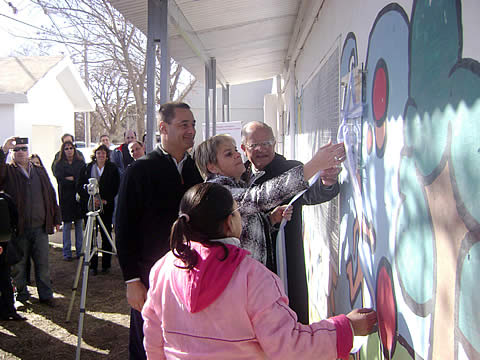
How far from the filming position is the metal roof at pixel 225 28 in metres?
4.70

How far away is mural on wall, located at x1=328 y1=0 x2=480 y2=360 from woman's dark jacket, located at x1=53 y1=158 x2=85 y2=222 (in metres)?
5.81

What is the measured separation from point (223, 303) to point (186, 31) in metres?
4.65

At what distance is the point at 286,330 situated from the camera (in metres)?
1.38

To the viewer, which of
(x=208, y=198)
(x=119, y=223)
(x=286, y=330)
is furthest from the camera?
(x=119, y=223)

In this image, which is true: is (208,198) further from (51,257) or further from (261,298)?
(51,257)

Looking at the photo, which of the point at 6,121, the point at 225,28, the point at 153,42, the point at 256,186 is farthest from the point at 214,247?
the point at 6,121

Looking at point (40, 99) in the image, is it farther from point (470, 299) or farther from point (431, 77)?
point (470, 299)

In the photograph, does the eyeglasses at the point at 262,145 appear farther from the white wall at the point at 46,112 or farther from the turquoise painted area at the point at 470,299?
the white wall at the point at 46,112

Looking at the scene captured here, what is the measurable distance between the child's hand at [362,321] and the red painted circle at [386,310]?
75 millimetres

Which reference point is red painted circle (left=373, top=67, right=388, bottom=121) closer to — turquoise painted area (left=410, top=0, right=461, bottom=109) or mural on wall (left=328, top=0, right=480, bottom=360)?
mural on wall (left=328, top=0, right=480, bottom=360)

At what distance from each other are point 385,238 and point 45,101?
12.4 meters

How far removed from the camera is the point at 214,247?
1482 mm

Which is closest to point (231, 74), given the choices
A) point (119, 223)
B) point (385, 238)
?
point (119, 223)

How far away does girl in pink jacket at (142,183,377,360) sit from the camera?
1.40 m
